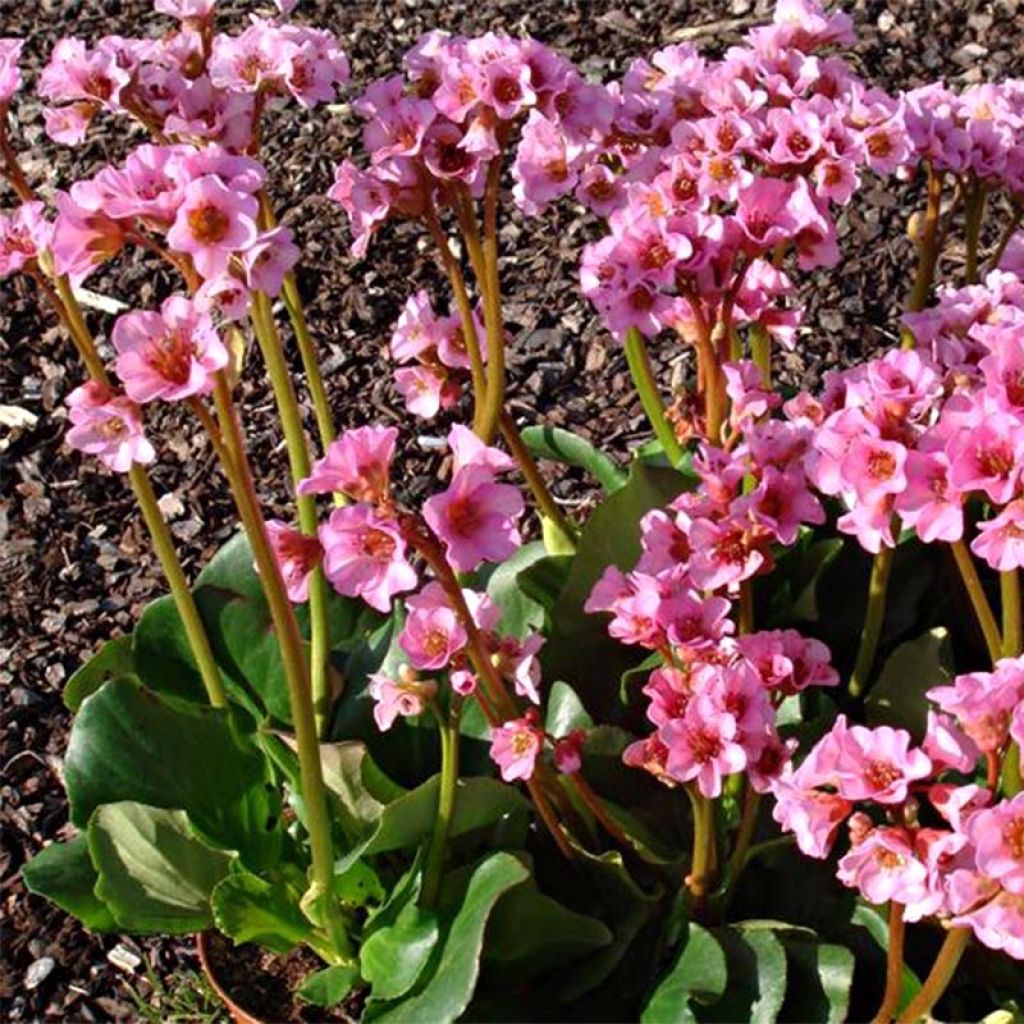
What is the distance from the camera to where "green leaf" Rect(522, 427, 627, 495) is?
1985 mm

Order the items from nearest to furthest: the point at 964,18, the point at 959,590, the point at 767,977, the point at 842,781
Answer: the point at 842,781 → the point at 767,977 → the point at 959,590 → the point at 964,18

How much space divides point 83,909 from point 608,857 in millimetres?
562

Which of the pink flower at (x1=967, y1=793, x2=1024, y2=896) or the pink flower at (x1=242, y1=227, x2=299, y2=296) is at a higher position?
the pink flower at (x1=242, y1=227, x2=299, y2=296)

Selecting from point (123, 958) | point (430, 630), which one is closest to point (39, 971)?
point (123, 958)

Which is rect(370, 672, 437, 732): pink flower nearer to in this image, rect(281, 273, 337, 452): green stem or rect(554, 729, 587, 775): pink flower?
rect(554, 729, 587, 775): pink flower

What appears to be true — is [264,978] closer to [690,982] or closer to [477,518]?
[690,982]

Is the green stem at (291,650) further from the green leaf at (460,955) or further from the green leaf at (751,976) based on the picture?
the green leaf at (751,976)

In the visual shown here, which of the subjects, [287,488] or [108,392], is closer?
[108,392]

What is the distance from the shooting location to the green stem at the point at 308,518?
1.61m

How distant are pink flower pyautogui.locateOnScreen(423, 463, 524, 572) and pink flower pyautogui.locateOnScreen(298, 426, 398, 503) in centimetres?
5

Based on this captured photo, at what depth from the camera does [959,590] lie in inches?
74.1

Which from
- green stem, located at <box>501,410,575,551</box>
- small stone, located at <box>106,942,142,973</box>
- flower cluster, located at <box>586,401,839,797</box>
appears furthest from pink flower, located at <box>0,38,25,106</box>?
small stone, located at <box>106,942,142,973</box>

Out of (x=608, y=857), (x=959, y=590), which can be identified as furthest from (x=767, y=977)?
(x=959, y=590)

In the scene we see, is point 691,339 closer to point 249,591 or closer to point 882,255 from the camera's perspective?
point 249,591
